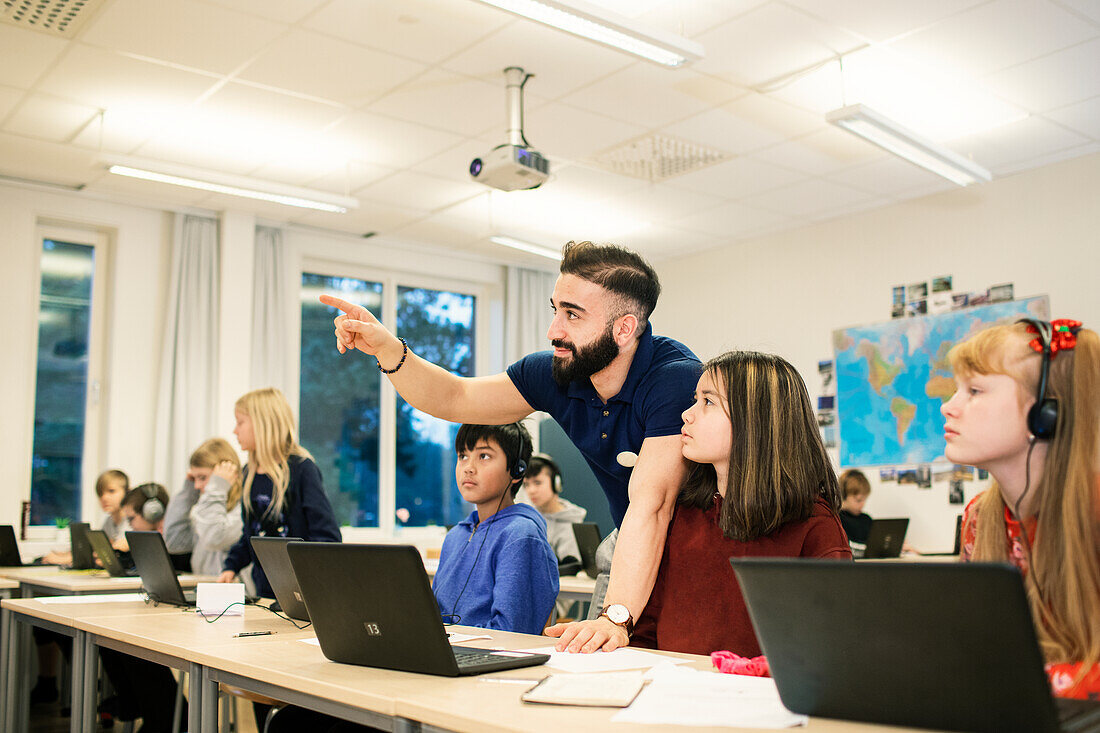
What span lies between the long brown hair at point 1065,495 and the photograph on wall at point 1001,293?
5.07 meters

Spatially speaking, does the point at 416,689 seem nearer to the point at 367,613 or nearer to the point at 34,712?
the point at 367,613

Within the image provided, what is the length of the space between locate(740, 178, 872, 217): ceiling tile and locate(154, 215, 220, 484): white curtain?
145 inches

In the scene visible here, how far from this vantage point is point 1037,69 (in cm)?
429

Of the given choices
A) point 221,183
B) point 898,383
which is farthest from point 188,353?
point 898,383

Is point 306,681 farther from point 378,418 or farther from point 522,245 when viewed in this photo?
point 378,418

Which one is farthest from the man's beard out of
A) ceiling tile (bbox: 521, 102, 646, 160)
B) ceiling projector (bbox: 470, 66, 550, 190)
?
ceiling tile (bbox: 521, 102, 646, 160)

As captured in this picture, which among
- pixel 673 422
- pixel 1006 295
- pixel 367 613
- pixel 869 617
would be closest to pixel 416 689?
pixel 367 613

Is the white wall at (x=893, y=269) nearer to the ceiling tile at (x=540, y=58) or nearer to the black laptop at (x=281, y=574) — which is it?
the ceiling tile at (x=540, y=58)

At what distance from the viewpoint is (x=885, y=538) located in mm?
5012

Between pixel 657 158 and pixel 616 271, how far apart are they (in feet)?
12.1

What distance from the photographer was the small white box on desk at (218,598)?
2.42 meters

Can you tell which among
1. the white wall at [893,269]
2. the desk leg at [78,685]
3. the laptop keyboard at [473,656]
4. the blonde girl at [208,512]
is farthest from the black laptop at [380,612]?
the white wall at [893,269]

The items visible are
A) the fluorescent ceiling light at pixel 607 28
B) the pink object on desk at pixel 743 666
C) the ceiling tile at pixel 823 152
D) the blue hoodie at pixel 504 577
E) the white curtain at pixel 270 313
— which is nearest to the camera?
the pink object on desk at pixel 743 666

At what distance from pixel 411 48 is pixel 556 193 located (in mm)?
2099
